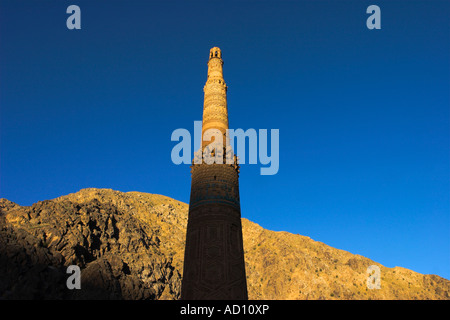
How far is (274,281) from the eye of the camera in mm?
77188

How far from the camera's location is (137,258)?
64.7 metres

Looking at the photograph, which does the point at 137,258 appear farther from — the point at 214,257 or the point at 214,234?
the point at 214,257

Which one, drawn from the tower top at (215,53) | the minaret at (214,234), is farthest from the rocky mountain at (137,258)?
the tower top at (215,53)

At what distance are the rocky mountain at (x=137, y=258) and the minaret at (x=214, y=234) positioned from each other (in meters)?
27.8

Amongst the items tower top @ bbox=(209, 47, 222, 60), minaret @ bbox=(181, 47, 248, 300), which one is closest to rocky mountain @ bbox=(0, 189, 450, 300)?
minaret @ bbox=(181, 47, 248, 300)

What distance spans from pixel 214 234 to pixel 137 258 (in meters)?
51.1

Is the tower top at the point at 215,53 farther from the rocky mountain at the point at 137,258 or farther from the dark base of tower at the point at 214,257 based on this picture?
the rocky mountain at the point at 137,258

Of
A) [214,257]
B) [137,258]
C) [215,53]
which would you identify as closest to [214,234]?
[214,257]

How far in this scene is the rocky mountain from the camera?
4194cm

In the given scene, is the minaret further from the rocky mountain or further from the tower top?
the rocky mountain

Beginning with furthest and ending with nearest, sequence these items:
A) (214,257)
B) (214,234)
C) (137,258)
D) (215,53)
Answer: (137,258), (215,53), (214,234), (214,257)
